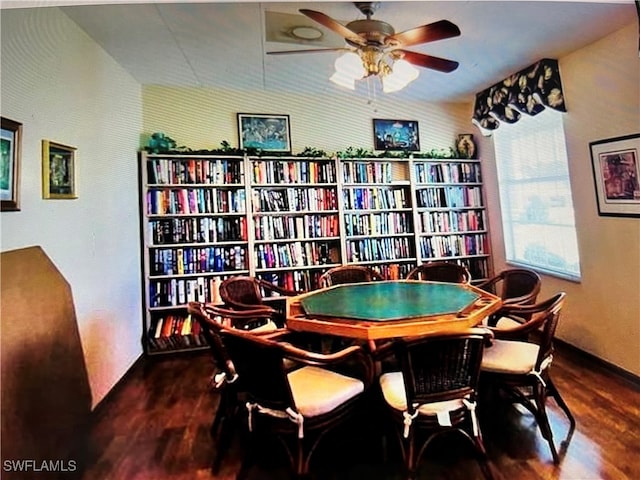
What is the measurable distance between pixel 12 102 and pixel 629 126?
3889 mm

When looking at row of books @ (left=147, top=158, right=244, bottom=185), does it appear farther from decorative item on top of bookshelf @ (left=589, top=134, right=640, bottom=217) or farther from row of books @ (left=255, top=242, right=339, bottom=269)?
decorative item on top of bookshelf @ (left=589, top=134, right=640, bottom=217)

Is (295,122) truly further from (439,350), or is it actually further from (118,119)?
(439,350)

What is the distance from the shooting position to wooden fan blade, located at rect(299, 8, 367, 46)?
186cm

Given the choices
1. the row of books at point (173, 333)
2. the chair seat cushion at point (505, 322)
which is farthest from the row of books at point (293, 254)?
the chair seat cushion at point (505, 322)

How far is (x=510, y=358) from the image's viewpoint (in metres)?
2.12

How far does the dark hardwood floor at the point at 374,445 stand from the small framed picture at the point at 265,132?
259cm

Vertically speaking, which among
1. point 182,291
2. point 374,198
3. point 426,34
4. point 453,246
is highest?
point 426,34

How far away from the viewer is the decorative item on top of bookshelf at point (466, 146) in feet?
14.8

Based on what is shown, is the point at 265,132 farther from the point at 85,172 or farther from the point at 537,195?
the point at 537,195

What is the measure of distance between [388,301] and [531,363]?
2.86 feet

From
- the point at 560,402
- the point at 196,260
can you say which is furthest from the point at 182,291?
the point at 560,402

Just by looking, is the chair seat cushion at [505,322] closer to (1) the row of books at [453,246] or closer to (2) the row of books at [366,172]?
(1) the row of books at [453,246]

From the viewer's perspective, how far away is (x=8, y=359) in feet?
5.38

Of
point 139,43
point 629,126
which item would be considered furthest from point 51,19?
point 629,126
